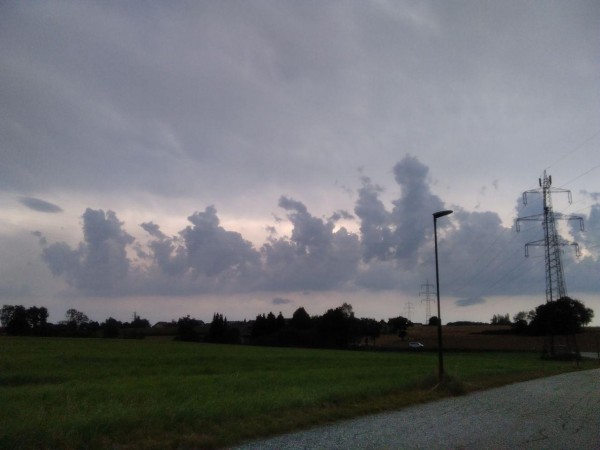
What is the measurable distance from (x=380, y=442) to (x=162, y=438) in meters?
4.73

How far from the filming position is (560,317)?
80.8 m

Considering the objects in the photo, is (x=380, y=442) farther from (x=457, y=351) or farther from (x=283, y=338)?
(x=283, y=338)

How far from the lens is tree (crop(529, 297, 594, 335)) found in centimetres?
7081

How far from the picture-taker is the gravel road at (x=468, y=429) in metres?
11.6

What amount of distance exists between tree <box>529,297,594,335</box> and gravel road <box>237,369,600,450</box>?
165 feet

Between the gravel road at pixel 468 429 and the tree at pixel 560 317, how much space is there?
5038 cm

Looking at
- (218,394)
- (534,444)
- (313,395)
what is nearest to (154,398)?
(218,394)

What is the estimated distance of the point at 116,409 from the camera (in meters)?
13.6

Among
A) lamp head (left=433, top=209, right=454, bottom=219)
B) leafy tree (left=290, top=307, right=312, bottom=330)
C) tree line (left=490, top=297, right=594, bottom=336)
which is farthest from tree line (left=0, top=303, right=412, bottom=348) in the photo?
lamp head (left=433, top=209, right=454, bottom=219)

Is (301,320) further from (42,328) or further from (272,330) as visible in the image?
(42,328)

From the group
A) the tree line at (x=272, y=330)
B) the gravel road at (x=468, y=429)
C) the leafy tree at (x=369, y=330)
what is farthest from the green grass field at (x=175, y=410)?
the leafy tree at (x=369, y=330)

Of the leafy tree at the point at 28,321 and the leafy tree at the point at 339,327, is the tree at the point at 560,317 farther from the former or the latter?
the leafy tree at the point at 28,321

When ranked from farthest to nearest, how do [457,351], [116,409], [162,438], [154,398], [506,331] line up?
[506,331] → [457,351] → [154,398] → [116,409] → [162,438]

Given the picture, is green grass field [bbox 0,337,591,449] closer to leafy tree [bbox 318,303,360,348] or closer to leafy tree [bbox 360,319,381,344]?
leafy tree [bbox 318,303,360,348]
